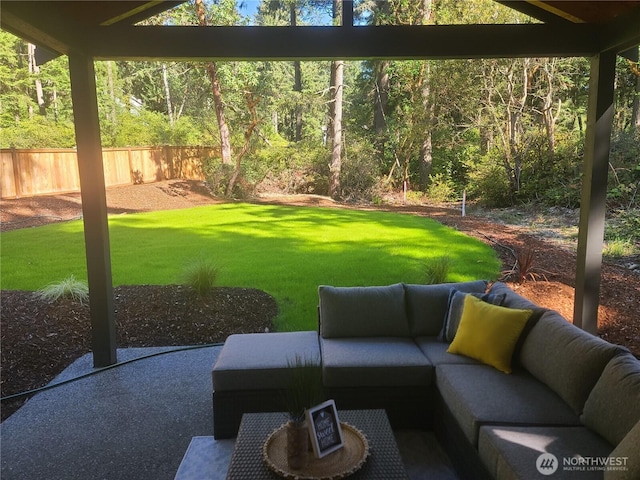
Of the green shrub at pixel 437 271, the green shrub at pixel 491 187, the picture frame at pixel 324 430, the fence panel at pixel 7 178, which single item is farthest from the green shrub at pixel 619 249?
the fence panel at pixel 7 178

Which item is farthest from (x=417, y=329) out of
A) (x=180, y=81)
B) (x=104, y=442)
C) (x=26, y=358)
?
(x=180, y=81)

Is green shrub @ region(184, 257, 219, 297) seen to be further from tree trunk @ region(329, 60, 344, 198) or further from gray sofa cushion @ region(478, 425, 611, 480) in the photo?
tree trunk @ region(329, 60, 344, 198)

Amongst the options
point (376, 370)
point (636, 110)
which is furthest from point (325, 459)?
point (636, 110)

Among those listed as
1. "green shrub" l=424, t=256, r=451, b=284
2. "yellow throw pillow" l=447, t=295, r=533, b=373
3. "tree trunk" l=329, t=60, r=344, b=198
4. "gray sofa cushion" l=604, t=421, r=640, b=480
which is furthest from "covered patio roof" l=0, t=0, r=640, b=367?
"tree trunk" l=329, t=60, r=344, b=198

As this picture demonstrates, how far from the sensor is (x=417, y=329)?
3271mm

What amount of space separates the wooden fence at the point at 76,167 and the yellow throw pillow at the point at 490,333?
607 centimetres

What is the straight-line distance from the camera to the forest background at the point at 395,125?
21.9 ft

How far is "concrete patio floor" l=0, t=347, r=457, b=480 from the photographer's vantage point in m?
2.45

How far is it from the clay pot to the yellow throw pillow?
1351mm

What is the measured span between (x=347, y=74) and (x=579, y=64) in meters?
4.60

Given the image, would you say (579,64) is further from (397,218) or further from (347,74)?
(347,74)

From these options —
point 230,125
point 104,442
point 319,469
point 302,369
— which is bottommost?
point 104,442

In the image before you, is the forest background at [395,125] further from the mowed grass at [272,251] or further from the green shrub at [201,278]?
the green shrub at [201,278]

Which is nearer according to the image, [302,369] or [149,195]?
[302,369]
